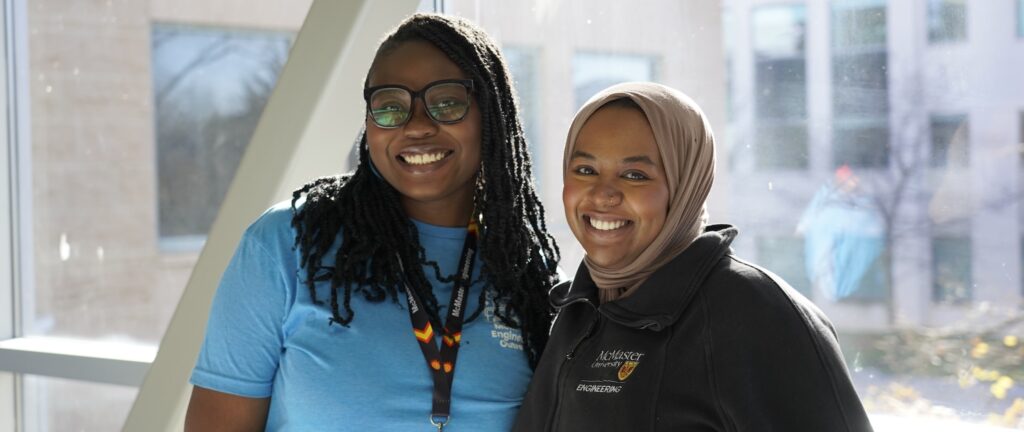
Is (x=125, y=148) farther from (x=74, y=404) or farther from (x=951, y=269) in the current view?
(x=951, y=269)

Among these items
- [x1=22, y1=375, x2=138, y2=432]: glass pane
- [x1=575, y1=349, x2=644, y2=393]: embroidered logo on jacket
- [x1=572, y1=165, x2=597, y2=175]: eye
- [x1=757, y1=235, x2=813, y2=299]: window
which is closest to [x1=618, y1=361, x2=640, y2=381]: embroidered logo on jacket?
[x1=575, y1=349, x2=644, y2=393]: embroidered logo on jacket

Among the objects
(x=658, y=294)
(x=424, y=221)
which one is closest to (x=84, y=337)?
(x=424, y=221)

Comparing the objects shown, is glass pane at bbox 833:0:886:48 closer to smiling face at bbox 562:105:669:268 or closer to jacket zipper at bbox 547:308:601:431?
smiling face at bbox 562:105:669:268

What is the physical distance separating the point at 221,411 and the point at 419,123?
2.29ft

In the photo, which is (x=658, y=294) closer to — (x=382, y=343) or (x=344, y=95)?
(x=382, y=343)

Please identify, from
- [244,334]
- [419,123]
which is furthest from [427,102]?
[244,334]

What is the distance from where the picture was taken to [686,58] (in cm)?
301

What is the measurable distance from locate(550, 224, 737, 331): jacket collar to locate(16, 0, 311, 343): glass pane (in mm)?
3098

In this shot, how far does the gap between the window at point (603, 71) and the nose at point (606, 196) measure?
1325 millimetres

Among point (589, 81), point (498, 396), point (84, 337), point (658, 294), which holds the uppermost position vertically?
point (589, 81)

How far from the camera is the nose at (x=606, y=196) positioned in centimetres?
184

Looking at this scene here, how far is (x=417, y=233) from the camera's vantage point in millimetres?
2188

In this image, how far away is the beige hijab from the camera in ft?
5.95

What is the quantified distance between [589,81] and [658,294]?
164 cm
